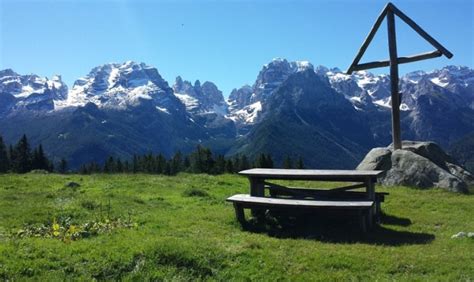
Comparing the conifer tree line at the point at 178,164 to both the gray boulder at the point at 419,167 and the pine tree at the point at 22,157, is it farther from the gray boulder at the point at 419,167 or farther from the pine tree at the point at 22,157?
the gray boulder at the point at 419,167

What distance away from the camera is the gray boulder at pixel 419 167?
26.3 m

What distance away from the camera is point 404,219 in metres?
19.6

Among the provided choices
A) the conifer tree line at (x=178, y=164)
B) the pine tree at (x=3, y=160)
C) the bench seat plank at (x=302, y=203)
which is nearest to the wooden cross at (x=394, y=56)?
the bench seat plank at (x=302, y=203)

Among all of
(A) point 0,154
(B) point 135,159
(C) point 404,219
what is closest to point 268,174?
(C) point 404,219

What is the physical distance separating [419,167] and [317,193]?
10.2 meters

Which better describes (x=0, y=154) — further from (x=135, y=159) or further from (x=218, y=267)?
(x=218, y=267)

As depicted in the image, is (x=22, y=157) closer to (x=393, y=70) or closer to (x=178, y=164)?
(x=178, y=164)

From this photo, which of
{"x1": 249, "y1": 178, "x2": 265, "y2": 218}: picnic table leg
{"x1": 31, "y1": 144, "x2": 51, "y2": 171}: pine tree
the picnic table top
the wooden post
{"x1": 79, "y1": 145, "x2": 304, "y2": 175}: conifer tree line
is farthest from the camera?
{"x1": 79, "y1": 145, "x2": 304, "y2": 175}: conifer tree line

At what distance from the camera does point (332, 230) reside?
17.5m

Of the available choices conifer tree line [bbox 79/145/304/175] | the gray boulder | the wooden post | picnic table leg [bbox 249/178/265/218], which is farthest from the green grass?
conifer tree line [bbox 79/145/304/175]

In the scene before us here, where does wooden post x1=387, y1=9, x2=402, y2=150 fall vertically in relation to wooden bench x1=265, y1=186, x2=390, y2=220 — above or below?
above

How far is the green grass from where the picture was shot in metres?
12.2

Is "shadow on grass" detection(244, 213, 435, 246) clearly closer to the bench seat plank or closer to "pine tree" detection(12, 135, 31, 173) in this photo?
the bench seat plank

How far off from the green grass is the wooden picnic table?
3.50 ft
